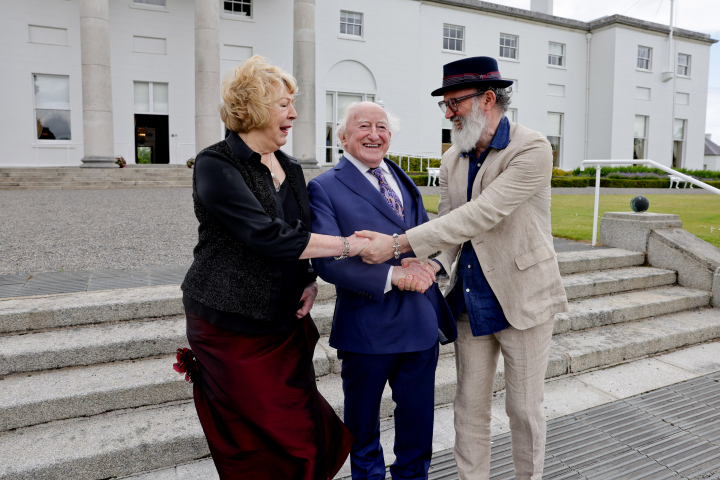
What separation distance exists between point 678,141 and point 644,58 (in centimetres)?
598

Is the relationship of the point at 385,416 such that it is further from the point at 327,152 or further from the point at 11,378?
the point at 327,152

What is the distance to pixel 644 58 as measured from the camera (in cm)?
2939

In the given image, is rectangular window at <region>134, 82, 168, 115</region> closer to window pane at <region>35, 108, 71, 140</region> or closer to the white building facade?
the white building facade

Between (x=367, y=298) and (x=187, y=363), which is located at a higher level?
(x=367, y=298)

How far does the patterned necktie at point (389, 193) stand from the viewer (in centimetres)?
251

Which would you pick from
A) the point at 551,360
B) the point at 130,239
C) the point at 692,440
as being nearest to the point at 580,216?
the point at 551,360

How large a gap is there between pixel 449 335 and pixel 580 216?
332 inches

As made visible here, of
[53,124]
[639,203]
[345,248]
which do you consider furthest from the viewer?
[53,124]

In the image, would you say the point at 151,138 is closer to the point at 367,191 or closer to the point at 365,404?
the point at 367,191

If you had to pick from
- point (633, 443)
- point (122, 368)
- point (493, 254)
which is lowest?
point (633, 443)

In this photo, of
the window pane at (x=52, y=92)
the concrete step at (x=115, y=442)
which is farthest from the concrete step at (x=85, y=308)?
the window pane at (x=52, y=92)

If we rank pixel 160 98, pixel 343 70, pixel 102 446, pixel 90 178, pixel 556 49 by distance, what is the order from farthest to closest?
pixel 556 49 < pixel 343 70 < pixel 160 98 < pixel 90 178 < pixel 102 446

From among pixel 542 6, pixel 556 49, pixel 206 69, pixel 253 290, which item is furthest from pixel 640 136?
pixel 253 290

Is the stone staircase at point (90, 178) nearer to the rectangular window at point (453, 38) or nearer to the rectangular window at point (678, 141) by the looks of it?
the rectangular window at point (453, 38)
